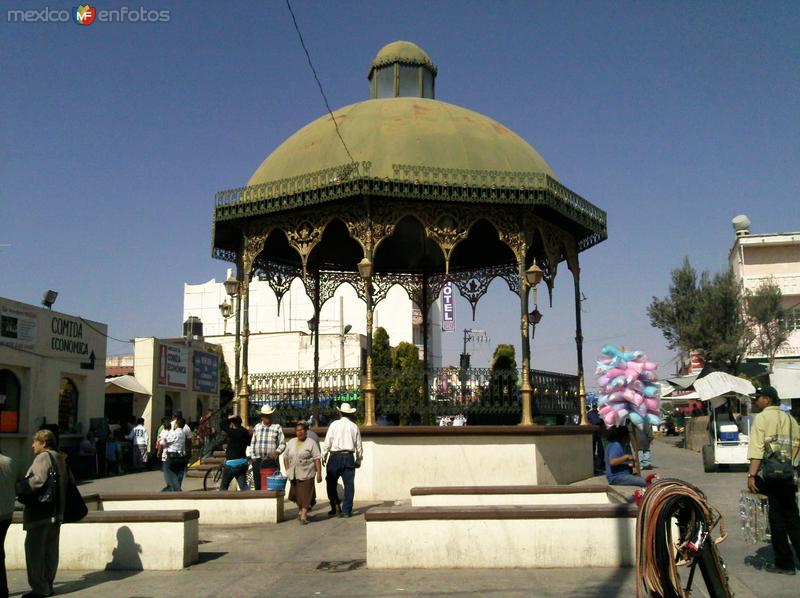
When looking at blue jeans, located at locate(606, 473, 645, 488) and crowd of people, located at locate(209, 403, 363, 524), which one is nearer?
blue jeans, located at locate(606, 473, 645, 488)

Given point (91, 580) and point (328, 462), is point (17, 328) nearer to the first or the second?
point (328, 462)

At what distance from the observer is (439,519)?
798 centimetres

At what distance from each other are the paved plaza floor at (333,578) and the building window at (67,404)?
17820 mm

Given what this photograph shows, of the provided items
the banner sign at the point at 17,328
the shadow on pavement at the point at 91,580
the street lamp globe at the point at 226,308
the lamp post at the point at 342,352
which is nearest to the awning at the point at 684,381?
the lamp post at the point at 342,352

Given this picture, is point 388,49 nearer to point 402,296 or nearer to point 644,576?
point 644,576

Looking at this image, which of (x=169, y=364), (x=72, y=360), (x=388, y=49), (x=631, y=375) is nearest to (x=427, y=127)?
(x=388, y=49)

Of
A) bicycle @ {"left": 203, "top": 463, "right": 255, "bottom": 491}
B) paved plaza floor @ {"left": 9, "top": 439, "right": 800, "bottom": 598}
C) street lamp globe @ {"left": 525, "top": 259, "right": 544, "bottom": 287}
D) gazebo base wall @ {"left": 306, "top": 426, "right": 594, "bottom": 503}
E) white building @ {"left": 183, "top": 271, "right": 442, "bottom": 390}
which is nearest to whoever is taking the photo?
paved plaza floor @ {"left": 9, "top": 439, "right": 800, "bottom": 598}

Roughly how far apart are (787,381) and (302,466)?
24254 millimetres

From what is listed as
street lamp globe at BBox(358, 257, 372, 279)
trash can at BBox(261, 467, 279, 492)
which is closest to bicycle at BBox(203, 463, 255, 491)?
trash can at BBox(261, 467, 279, 492)

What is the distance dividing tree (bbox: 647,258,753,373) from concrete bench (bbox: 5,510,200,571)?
34.7 meters

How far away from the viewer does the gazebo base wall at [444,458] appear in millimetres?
13719

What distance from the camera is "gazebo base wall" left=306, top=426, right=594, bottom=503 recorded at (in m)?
13.7

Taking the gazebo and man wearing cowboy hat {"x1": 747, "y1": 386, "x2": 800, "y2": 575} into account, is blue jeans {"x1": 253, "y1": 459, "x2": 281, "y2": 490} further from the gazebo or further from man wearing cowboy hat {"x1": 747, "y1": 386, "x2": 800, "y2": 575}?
man wearing cowboy hat {"x1": 747, "y1": 386, "x2": 800, "y2": 575}

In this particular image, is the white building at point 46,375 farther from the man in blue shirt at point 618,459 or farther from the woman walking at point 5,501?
the man in blue shirt at point 618,459
